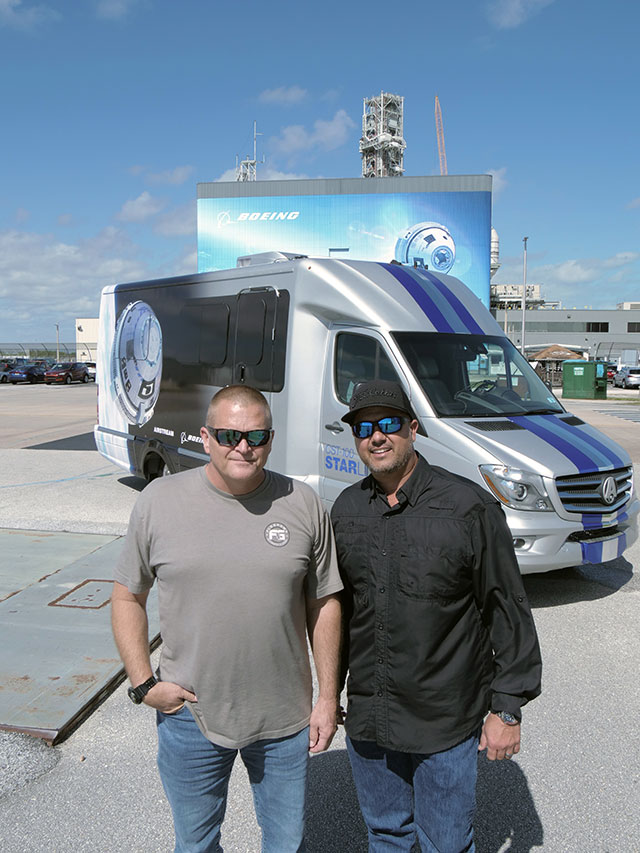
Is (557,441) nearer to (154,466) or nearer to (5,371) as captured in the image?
(154,466)

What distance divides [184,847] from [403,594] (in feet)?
3.39

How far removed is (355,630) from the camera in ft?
7.21

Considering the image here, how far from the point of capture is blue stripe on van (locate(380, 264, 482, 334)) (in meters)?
6.45

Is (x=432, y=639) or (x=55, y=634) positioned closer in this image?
(x=432, y=639)

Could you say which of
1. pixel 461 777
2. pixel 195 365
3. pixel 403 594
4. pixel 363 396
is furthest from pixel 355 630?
pixel 195 365

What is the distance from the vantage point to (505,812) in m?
3.00

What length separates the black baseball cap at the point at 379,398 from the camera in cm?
221

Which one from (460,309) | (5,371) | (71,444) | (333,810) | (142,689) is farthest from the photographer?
(5,371)

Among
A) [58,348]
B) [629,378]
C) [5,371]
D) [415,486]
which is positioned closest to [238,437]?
[415,486]

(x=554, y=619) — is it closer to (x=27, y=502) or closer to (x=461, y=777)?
(x=461, y=777)

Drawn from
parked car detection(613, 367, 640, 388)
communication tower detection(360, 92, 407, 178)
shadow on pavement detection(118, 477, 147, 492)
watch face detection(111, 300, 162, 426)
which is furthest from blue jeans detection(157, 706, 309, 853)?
communication tower detection(360, 92, 407, 178)

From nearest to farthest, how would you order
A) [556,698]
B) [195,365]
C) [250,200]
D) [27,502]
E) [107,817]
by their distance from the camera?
[107,817] < [556,698] < [195,365] < [27,502] < [250,200]

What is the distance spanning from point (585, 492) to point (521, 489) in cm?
56

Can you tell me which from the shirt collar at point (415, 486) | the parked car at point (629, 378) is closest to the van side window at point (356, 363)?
the shirt collar at point (415, 486)
